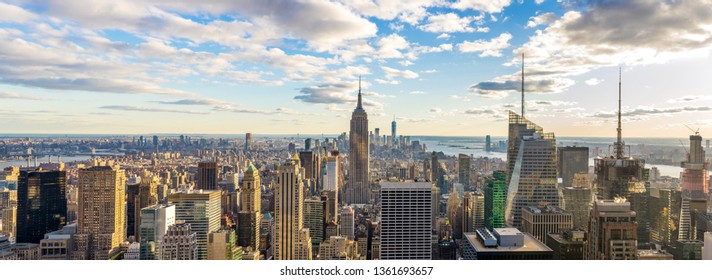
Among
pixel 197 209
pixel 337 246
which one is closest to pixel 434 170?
pixel 337 246

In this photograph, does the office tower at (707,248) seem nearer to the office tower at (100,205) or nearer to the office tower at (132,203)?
the office tower at (100,205)

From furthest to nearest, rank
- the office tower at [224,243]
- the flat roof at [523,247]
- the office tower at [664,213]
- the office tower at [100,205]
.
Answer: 1. the office tower at [100,205]
2. the office tower at [224,243]
3. the office tower at [664,213]
4. the flat roof at [523,247]

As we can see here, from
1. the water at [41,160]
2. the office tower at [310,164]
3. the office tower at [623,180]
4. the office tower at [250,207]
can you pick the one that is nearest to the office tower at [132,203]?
the water at [41,160]

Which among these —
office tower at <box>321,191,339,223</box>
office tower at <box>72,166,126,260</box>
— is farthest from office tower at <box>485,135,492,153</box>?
office tower at <box>72,166,126,260</box>

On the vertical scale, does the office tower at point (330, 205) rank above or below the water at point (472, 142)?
below

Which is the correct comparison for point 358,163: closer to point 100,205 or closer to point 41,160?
point 100,205

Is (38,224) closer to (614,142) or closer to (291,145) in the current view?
(291,145)
